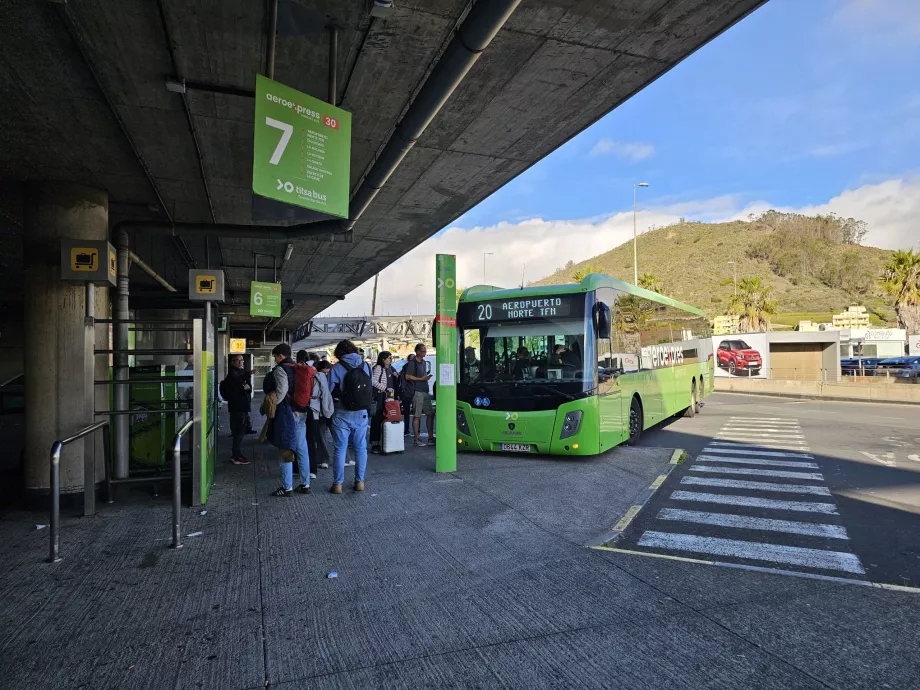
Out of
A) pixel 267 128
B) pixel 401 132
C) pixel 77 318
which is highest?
pixel 401 132

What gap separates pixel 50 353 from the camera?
24.0 ft

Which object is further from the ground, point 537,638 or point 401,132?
point 401,132

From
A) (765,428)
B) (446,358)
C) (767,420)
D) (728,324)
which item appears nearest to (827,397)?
(767,420)

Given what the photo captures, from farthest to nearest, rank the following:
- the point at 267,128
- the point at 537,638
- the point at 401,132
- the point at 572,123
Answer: the point at 572,123
the point at 401,132
the point at 267,128
the point at 537,638

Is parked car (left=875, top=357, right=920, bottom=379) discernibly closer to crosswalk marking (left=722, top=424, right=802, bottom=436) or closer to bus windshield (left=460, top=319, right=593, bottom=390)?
crosswalk marking (left=722, top=424, right=802, bottom=436)

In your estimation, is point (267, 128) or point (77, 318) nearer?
point (267, 128)

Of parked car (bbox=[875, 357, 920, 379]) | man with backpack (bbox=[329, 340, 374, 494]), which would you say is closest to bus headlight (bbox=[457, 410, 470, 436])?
man with backpack (bbox=[329, 340, 374, 494])

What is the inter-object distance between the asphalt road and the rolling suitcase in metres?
4.86

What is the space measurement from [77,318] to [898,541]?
9492mm

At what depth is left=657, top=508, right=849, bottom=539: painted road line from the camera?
248 inches

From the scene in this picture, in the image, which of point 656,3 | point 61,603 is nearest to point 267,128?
point 656,3

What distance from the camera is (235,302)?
23328 millimetres

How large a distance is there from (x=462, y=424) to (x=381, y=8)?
7.50 metres

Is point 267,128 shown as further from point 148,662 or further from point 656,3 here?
point 148,662
